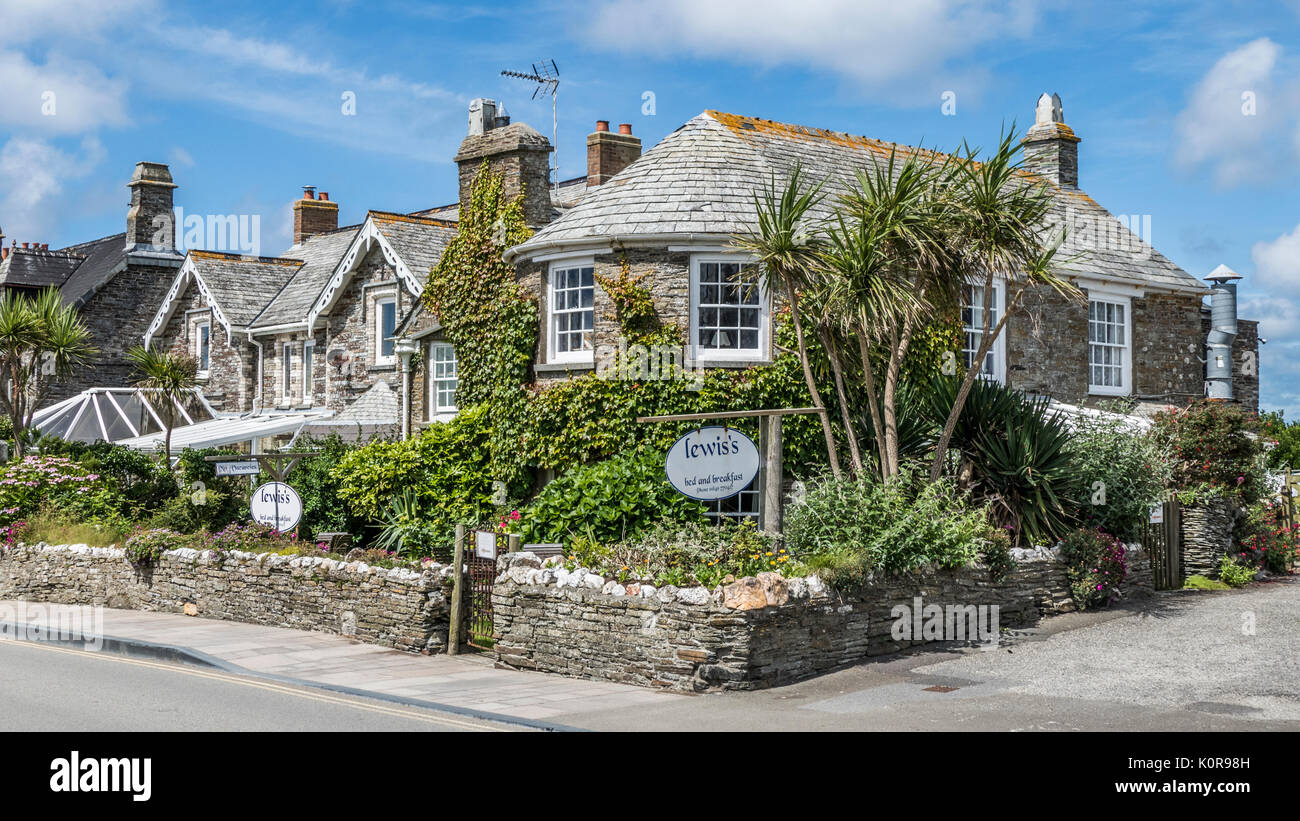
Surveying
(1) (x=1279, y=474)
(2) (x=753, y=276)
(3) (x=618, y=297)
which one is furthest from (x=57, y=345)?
(1) (x=1279, y=474)

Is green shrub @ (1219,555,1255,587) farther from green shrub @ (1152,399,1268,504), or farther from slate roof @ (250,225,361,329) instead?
slate roof @ (250,225,361,329)

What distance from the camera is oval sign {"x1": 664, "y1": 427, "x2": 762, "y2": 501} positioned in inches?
533

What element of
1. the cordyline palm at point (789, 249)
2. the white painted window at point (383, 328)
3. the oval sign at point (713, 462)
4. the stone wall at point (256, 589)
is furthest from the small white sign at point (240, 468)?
the white painted window at point (383, 328)

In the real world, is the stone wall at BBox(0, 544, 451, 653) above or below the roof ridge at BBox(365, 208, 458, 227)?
below

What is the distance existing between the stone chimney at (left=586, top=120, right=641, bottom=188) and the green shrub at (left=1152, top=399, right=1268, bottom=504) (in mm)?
11576

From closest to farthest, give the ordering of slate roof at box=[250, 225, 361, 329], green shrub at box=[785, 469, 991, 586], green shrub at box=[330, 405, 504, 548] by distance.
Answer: green shrub at box=[785, 469, 991, 586] → green shrub at box=[330, 405, 504, 548] → slate roof at box=[250, 225, 361, 329]

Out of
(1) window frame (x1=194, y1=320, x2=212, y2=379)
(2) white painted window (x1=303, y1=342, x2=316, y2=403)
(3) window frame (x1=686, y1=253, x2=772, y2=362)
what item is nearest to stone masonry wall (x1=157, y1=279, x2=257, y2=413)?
(1) window frame (x1=194, y1=320, x2=212, y2=379)

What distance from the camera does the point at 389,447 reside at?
2102 cm

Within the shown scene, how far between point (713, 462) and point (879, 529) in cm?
203

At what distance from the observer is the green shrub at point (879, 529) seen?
13.2 metres

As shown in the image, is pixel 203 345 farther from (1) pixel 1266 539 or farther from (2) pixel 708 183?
(1) pixel 1266 539

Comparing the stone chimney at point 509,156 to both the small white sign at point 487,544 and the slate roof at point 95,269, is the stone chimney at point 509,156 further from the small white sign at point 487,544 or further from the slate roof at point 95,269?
the slate roof at point 95,269

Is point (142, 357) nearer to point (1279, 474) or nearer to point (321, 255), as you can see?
point (321, 255)

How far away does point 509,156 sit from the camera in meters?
20.8
